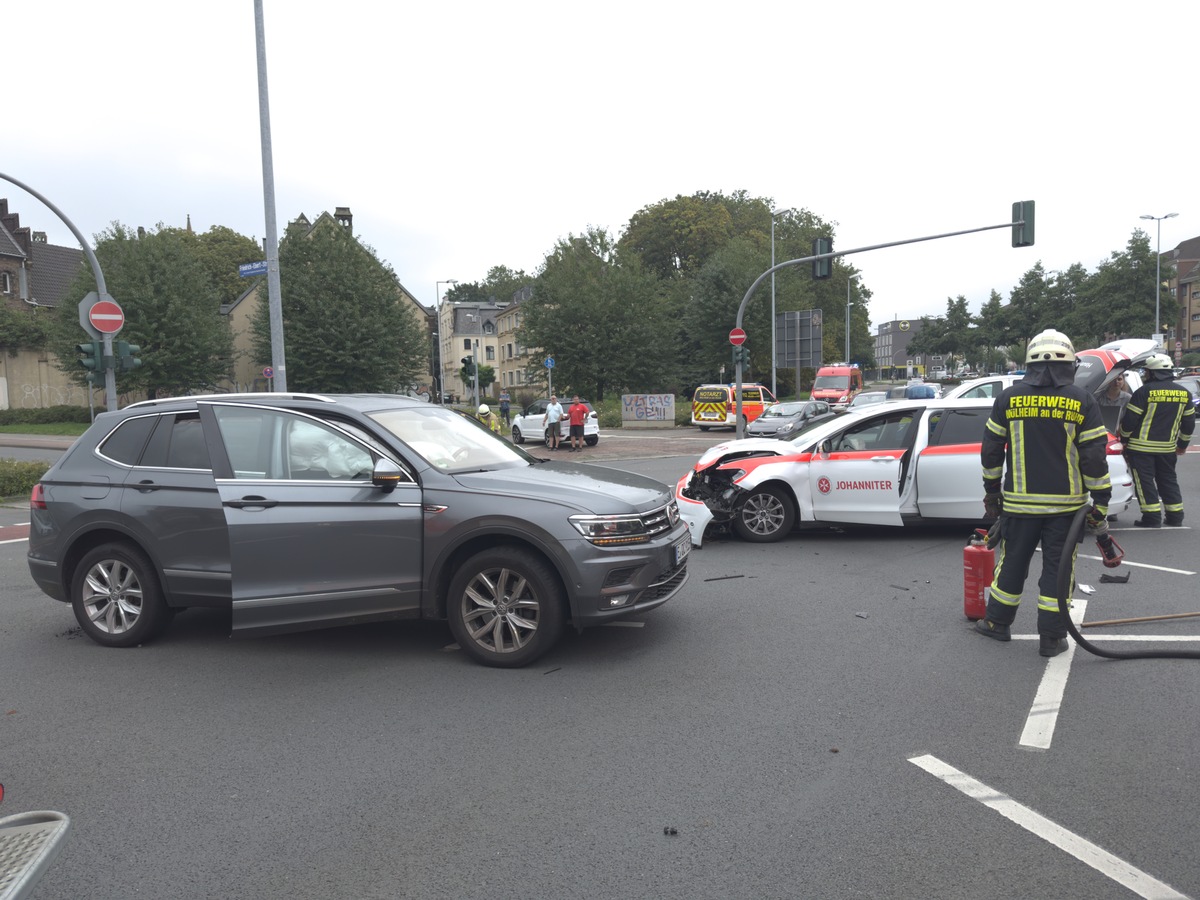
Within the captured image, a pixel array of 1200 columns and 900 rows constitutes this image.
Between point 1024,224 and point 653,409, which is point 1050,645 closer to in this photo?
point 1024,224

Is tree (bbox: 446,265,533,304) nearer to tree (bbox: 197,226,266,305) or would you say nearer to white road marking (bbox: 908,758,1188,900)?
tree (bbox: 197,226,266,305)

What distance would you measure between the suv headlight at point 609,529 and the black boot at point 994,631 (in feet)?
7.99

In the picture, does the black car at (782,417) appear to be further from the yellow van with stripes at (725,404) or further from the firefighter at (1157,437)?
the firefighter at (1157,437)

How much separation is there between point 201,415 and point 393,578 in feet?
6.19

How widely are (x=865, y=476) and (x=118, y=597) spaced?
7.02 metres

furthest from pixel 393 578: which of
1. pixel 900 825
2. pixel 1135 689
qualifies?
pixel 1135 689

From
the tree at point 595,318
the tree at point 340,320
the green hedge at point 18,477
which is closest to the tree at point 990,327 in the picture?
the tree at point 595,318

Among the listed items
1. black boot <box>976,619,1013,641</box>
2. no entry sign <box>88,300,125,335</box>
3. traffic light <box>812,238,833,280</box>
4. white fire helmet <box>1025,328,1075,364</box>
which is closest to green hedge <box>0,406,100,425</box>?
no entry sign <box>88,300,125,335</box>

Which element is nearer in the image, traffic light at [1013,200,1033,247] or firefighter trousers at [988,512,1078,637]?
firefighter trousers at [988,512,1078,637]

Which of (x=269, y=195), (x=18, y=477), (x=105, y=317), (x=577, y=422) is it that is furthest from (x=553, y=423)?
(x=18, y=477)

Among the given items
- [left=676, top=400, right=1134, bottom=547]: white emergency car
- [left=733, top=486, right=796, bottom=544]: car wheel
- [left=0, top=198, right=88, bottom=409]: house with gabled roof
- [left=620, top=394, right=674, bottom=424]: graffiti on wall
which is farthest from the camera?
[left=0, top=198, right=88, bottom=409]: house with gabled roof

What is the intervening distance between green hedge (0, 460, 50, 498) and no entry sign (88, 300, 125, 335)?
325 centimetres

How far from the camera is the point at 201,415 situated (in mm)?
6066

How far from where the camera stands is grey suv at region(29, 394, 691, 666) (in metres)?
5.34
